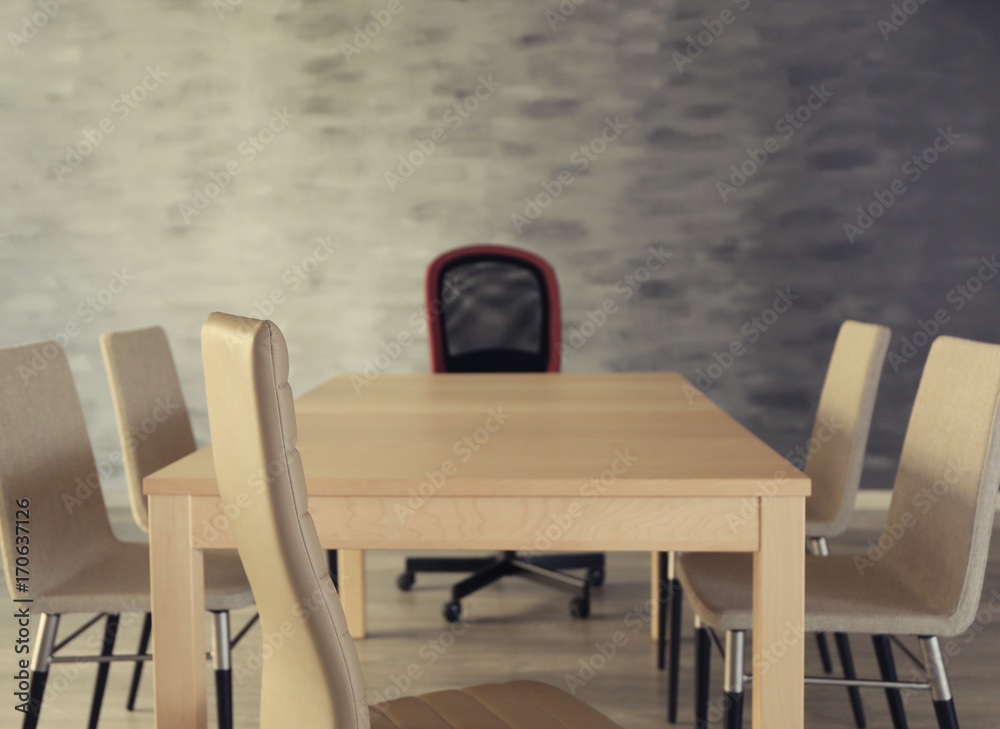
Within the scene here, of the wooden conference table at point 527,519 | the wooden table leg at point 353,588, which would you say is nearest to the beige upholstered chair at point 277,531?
the wooden conference table at point 527,519

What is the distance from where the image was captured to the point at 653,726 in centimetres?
223

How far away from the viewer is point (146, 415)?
233cm

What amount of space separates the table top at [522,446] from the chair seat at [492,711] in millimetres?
285

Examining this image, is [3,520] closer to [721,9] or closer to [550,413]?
[550,413]

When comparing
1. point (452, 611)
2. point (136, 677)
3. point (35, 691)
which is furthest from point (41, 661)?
point (452, 611)

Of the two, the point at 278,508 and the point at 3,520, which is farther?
the point at 3,520

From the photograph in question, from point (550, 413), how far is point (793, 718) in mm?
887

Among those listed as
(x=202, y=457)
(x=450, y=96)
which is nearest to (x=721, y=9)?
(x=450, y=96)
